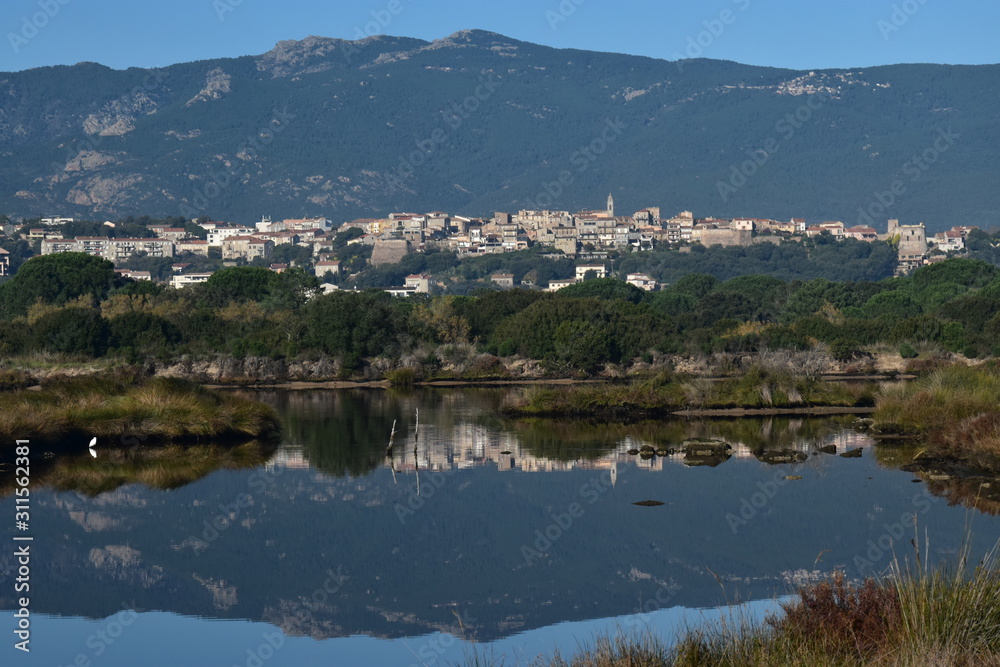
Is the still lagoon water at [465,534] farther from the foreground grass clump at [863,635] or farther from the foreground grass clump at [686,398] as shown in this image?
the foreground grass clump at [686,398]

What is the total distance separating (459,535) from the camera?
1902 centimetres

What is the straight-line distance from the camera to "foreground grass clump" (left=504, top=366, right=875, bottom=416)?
33.6 meters

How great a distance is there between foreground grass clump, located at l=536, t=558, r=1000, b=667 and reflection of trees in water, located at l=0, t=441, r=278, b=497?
12.7 metres

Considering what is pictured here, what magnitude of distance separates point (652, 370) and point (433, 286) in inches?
6026

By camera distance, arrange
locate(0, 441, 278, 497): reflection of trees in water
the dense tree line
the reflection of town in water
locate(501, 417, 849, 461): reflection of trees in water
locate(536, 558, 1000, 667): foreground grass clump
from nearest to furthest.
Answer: locate(536, 558, 1000, 667): foreground grass clump, locate(0, 441, 278, 497): reflection of trees in water, the reflection of town in water, locate(501, 417, 849, 461): reflection of trees in water, the dense tree line

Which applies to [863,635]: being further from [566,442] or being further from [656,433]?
[656,433]

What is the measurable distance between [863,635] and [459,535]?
8461 mm

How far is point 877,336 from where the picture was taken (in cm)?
5072

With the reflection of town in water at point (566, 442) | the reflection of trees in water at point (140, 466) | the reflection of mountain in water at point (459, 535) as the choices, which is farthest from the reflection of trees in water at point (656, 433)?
the reflection of trees in water at point (140, 466)

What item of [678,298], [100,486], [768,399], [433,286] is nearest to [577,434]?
[768,399]

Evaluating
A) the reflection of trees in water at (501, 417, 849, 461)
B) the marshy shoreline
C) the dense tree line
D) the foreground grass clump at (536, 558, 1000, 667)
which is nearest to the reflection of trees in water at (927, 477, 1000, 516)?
the reflection of trees in water at (501, 417, 849, 461)

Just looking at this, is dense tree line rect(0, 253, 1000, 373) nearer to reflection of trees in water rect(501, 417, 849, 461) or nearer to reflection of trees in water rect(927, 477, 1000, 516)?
reflection of trees in water rect(501, 417, 849, 461)

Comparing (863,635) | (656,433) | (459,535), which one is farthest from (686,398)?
(863,635)

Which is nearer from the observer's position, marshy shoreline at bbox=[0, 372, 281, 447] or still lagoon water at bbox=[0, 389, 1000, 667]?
still lagoon water at bbox=[0, 389, 1000, 667]
